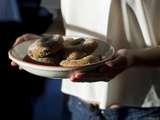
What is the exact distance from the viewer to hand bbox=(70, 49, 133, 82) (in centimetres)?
65

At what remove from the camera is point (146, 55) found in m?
0.71

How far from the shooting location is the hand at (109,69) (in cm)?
65

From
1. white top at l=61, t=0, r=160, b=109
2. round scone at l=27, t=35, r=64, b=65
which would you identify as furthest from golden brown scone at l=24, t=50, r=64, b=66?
white top at l=61, t=0, r=160, b=109

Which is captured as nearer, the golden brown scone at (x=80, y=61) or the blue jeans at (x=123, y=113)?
the golden brown scone at (x=80, y=61)

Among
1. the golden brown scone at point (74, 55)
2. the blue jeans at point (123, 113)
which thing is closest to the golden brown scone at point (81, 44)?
the golden brown scone at point (74, 55)

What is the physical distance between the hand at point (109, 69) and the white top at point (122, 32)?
0.20 ft

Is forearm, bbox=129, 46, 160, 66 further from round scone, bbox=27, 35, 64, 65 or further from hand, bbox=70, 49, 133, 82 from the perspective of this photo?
round scone, bbox=27, 35, 64, 65

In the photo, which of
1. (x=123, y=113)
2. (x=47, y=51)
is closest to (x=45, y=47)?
(x=47, y=51)

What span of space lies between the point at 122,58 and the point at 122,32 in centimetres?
8

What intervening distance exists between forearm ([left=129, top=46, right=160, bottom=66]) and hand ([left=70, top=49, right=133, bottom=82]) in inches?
0.4

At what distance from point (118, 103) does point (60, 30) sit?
231 mm

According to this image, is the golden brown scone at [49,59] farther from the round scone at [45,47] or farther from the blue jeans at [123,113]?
the blue jeans at [123,113]

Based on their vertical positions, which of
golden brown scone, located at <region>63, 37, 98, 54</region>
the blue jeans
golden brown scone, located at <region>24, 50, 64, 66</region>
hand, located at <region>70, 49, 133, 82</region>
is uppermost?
golden brown scone, located at <region>63, 37, 98, 54</region>

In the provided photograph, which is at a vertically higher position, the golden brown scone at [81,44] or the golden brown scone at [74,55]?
the golden brown scone at [81,44]
